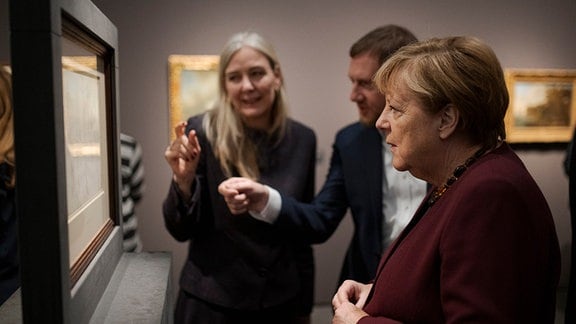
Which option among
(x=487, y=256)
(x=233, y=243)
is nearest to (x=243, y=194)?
(x=233, y=243)

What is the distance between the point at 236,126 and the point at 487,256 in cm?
132

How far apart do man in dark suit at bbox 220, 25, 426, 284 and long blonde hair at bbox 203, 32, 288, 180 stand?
176 mm

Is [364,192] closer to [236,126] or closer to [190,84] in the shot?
[236,126]

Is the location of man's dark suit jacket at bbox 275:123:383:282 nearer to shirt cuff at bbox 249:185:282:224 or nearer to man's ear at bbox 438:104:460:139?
shirt cuff at bbox 249:185:282:224

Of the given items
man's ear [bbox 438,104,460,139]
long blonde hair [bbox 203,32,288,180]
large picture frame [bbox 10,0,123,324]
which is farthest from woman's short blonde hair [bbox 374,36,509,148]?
long blonde hair [bbox 203,32,288,180]

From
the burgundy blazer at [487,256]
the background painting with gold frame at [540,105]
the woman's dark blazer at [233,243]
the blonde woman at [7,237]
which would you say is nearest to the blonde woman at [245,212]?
the woman's dark blazer at [233,243]

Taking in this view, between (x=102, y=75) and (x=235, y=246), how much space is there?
1020 millimetres

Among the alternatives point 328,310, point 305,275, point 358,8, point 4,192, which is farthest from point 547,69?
point 4,192

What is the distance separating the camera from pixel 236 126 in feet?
7.09

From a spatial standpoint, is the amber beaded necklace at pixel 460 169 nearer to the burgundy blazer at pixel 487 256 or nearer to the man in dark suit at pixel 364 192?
the burgundy blazer at pixel 487 256

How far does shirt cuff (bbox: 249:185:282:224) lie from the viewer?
200 centimetres

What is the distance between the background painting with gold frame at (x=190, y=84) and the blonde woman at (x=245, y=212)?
122 centimetres

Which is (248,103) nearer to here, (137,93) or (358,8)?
(137,93)

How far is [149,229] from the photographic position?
138 inches
